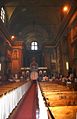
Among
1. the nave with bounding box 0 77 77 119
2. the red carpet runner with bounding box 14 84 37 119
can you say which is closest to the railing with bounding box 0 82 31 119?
the nave with bounding box 0 77 77 119

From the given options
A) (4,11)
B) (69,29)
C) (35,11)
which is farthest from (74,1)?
(35,11)

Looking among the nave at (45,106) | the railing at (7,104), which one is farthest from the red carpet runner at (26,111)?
the railing at (7,104)

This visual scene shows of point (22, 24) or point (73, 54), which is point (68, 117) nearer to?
point (73, 54)

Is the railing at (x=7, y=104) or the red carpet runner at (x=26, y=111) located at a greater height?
the railing at (x=7, y=104)

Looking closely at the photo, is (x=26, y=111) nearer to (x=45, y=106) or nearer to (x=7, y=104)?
(x=7, y=104)

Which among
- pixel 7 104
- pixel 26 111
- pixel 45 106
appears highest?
pixel 45 106

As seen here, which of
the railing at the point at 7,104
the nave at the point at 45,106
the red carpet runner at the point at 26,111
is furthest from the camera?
the red carpet runner at the point at 26,111

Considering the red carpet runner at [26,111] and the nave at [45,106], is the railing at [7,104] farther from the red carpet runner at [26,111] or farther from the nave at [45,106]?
the red carpet runner at [26,111]

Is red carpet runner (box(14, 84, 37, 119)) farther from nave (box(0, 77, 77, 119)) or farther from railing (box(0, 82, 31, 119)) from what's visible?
railing (box(0, 82, 31, 119))

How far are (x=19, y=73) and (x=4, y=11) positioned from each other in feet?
46.9

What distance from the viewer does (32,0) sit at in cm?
2661

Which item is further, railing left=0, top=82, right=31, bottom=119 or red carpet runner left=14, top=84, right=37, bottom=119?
red carpet runner left=14, top=84, right=37, bottom=119

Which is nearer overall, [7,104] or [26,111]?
[7,104]

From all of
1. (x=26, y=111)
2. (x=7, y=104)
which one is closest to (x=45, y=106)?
(x=7, y=104)
